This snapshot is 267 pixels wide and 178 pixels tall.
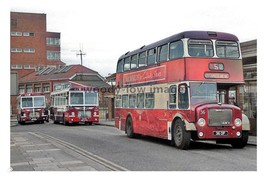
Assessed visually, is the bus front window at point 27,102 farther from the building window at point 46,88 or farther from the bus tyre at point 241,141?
the building window at point 46,88

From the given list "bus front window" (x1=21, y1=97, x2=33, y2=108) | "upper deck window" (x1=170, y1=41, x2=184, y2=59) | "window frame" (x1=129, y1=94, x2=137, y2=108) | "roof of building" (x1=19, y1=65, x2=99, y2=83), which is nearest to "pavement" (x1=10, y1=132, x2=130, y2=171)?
"window frame" (x1=129, y1=94, x2=137, y2=108)

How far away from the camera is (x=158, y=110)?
16.3m

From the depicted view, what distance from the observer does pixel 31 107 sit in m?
35.3

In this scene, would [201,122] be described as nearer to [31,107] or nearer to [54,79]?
[31,107]

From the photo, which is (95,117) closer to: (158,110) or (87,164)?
(158,110)

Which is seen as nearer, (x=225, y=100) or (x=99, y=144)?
(x=225, y=100)

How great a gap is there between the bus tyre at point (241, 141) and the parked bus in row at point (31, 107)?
923 inches

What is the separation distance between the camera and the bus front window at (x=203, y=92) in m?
14.0

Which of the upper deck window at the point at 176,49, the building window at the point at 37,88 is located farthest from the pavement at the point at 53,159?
the building window at the point at 37,88

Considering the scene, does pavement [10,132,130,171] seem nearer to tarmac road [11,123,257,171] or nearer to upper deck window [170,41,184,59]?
tarmac road [11,123,257,171]

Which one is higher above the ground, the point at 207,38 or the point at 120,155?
the point at 207,38
